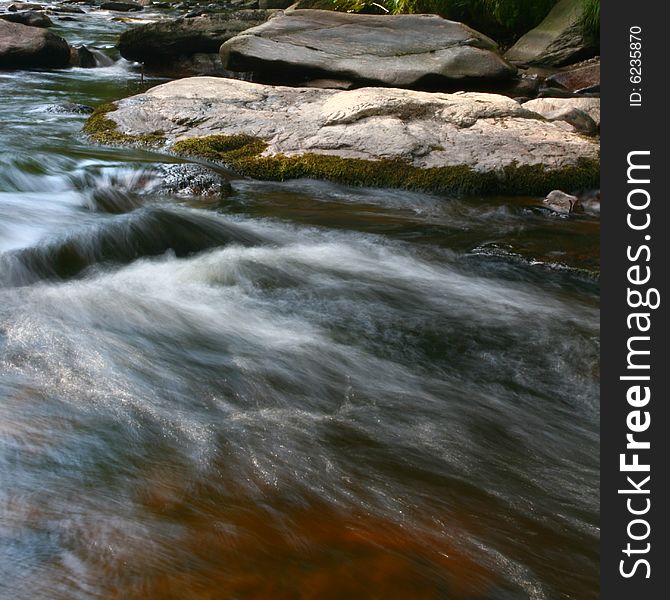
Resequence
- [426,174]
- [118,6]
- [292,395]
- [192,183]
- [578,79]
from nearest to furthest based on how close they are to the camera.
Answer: [292,395] < [192,183] < [426,174] < [578,79] < [118,6]

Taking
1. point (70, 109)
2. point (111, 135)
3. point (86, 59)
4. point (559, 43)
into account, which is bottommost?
point (111, 135)

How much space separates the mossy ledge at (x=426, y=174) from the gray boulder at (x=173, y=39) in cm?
698

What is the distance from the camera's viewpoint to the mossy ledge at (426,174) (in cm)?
677

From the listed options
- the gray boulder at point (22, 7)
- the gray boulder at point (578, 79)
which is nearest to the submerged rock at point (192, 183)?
the gray boulder at point (578, 79)

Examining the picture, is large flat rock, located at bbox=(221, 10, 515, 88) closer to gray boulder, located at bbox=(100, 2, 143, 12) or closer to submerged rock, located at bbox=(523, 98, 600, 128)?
submerged rock, located at bbox=(523, 98, 600, 128)

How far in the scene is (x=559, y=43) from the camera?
12281 mm

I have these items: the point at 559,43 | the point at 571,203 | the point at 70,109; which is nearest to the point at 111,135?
the point at 70,109

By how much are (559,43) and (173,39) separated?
637cm

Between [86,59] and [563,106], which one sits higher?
[86,59]

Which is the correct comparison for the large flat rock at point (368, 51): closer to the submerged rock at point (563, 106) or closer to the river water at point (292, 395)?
the submerged rock at point (563, 106)

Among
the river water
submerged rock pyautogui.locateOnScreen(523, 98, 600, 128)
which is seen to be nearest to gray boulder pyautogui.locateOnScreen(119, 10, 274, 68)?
submerged rock pyautogui.locateOnScreen(523, 98, 600, 128)

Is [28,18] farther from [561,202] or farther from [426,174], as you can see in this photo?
[561,202]

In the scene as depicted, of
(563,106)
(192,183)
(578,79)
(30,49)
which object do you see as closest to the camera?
(192,183)

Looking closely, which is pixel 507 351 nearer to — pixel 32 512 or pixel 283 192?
pixel 32 512
